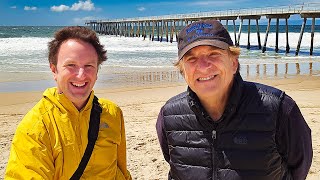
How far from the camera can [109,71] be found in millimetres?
17250

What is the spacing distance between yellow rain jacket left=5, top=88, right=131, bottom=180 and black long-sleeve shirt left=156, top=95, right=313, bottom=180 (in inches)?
44.5

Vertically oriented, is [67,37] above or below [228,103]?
above

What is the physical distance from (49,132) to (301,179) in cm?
161

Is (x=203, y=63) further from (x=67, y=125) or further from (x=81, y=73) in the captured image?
(x=67, y=125)

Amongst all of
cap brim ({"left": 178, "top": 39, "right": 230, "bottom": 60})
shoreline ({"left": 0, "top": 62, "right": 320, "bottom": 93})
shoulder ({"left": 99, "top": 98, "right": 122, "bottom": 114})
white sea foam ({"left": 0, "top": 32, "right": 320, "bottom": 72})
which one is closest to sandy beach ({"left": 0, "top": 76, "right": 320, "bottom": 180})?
shoreline ({"left": 0, "top": 62, "right": 320, "bottom": 93})

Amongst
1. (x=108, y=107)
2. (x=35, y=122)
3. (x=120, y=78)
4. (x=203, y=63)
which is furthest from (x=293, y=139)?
(x=120, y=78)

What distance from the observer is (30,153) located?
2.07 meters

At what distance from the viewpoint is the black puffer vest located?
2.10 metres

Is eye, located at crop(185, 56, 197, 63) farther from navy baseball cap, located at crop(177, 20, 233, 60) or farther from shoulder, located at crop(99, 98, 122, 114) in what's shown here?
shoulder, located at crop(99, 98, 122, 114)

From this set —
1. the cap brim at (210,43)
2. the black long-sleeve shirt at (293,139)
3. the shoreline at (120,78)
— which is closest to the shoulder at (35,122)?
the cap brim at (210,43)

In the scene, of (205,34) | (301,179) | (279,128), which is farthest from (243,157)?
(205,34)

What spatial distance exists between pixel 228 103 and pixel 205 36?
0.42 metres

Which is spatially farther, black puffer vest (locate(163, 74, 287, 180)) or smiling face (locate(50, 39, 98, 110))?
smiling face (locate(50, 39, 98, 110))

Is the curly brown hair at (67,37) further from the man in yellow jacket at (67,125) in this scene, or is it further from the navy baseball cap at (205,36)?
the navy baseball cap at (205,36)
